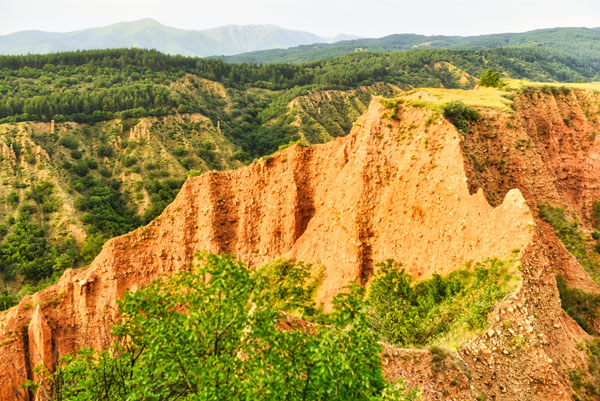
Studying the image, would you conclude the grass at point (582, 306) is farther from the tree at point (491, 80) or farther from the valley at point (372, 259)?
the tree at point (491, 80)

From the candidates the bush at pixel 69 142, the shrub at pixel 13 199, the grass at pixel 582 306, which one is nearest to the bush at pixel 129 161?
the bush at pixel 69 142

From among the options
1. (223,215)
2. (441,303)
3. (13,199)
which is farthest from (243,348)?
(13,199)

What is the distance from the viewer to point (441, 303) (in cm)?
1894

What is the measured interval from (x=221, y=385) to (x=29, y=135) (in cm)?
9526

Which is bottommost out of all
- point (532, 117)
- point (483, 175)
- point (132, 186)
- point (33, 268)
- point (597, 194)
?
point (33, 268)

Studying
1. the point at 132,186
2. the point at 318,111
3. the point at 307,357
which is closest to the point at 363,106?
the point at 318,111

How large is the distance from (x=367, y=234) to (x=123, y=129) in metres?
90.3

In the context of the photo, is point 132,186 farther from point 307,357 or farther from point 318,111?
point 307,357

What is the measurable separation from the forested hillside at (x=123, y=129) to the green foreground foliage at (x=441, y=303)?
2235 centimetres

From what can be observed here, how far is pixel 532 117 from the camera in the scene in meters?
32.3

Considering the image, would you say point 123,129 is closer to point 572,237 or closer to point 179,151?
point 179,151

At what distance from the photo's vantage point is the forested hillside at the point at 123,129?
63.5 metres

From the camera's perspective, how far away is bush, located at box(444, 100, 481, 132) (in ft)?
82.1

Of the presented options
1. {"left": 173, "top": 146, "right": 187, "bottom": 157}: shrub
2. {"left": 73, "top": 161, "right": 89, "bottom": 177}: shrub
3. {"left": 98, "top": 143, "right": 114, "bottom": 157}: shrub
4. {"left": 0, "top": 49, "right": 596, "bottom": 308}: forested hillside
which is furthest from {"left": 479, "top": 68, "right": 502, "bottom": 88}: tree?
{"left": 98, "top": 143, "right": 114, "bottom": 157}: shrub
